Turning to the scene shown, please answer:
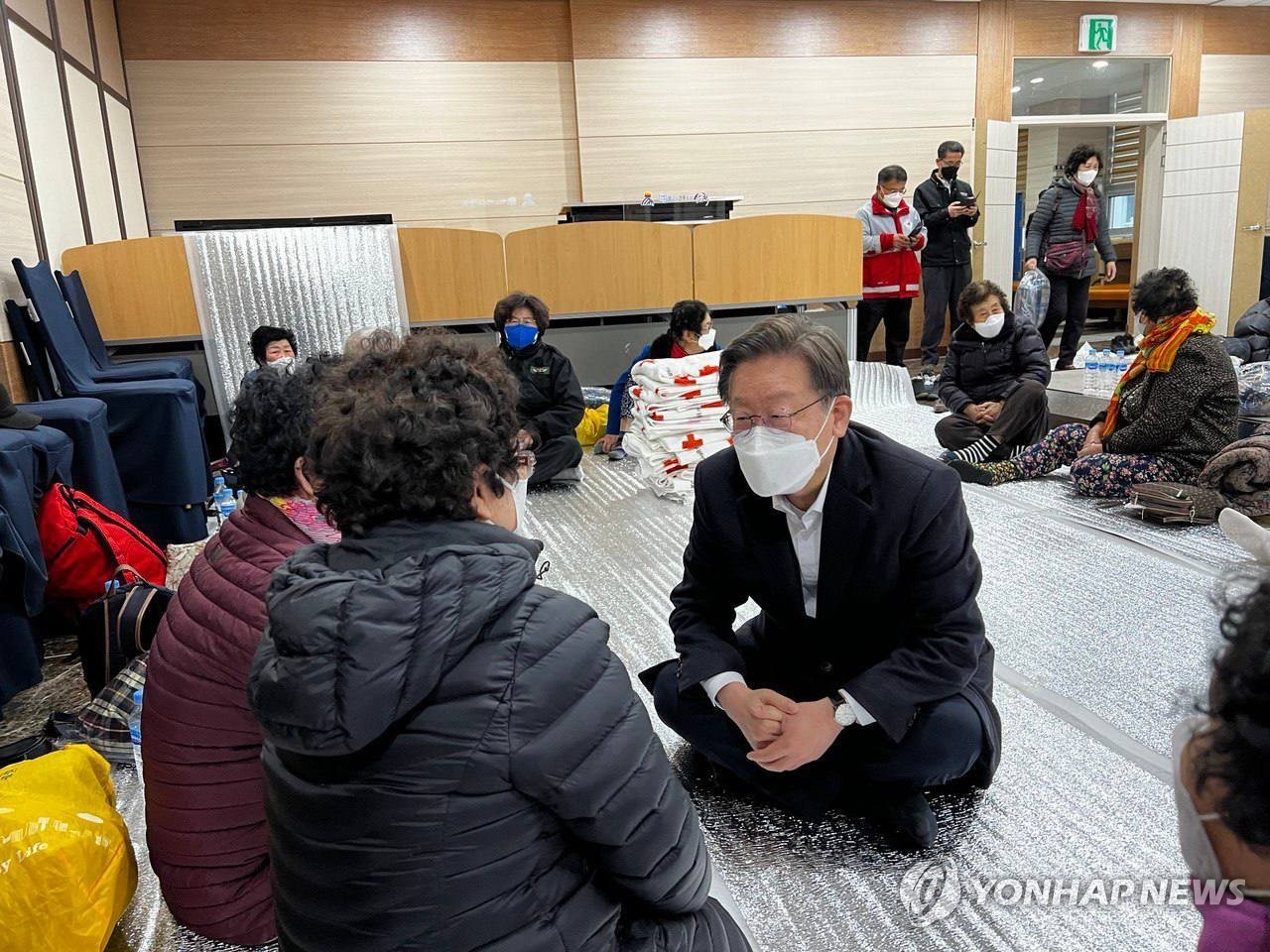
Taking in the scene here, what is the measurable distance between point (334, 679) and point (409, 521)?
186 millimetres

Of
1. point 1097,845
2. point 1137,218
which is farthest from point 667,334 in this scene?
point 1137,218

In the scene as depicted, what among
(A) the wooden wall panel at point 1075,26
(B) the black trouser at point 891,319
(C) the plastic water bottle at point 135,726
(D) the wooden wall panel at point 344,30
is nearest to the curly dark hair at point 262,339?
(C) the plastic water bottle at point 135,726

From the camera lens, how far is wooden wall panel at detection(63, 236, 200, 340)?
14.7ft

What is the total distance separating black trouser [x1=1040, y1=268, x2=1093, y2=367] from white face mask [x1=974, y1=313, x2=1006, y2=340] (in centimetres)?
279

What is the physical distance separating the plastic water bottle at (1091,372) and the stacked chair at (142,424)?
194 inches

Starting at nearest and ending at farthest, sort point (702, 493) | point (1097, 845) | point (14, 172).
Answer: point (1097, 845), point (702, 493), point (14, 172)

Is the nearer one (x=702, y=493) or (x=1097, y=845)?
(x=1097, y=845)

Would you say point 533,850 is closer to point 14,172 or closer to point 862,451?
point 862,451

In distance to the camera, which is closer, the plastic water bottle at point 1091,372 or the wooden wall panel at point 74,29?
the wooden wall panel at point 74,29

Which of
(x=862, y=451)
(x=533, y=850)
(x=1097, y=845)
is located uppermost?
(x=862, y=451)

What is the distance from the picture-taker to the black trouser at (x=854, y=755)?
55.2 inches

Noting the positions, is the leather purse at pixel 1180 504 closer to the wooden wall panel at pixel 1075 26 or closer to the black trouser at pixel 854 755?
the black trouser at pixel 854 755

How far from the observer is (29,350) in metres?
3.51

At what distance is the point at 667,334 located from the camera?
3.98 m
